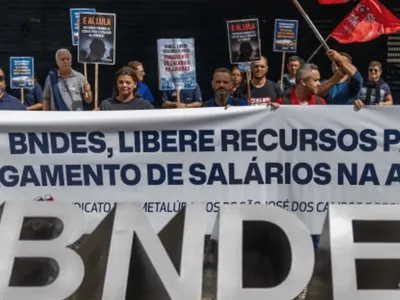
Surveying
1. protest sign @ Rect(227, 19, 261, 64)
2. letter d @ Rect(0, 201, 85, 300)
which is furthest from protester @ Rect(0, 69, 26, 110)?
letter d @ Rect(0, 201, 85, 300)

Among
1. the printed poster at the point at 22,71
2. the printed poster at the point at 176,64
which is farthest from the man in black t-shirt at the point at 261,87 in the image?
the printed poster at the point at 22,71

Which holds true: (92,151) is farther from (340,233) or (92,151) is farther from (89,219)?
(340,233)

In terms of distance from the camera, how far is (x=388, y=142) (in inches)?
225

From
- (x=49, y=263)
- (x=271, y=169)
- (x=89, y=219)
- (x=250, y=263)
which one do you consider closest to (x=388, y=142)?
(x=271, y=169)

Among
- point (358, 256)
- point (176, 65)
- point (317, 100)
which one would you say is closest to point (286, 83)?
point (176, 65)

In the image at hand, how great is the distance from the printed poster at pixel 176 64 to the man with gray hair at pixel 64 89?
1.15 m

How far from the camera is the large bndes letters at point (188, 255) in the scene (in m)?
3.69

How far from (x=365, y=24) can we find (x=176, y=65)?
3.09 meters

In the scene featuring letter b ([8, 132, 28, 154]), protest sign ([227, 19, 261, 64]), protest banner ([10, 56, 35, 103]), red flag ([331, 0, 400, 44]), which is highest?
red flag ([331, 0, 400, 44])

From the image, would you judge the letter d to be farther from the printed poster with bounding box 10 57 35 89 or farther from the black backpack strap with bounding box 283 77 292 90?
the black backpack strap with bounding box 283 77 292 90

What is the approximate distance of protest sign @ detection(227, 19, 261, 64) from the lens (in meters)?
7.46

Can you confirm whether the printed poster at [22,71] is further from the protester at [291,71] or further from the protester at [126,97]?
the protester at [291,71]

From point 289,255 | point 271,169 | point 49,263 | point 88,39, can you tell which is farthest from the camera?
point 88,39

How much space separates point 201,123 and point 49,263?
2039mm
